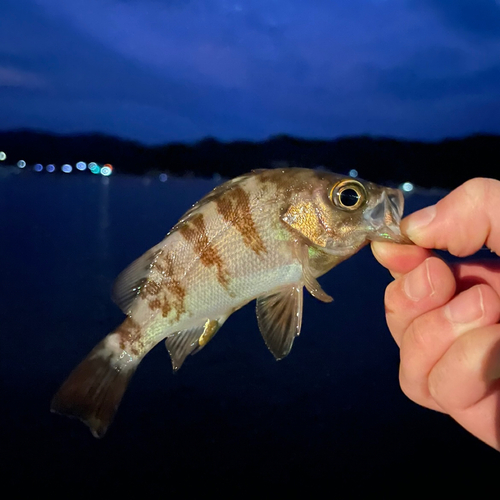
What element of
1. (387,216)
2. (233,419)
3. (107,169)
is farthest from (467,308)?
(107,169)

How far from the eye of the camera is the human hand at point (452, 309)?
202 centimetres

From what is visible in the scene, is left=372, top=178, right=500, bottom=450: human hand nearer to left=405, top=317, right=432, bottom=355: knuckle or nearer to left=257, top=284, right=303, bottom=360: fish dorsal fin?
left=405, top=317, right=432, bottom=355: knuckle

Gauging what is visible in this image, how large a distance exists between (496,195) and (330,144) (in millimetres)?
64206

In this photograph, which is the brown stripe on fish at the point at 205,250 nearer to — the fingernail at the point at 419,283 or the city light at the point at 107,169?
the fingernail at the point at 419,283

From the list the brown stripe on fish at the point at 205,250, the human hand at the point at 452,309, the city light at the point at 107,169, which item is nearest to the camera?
the human hand at the point at 452,309

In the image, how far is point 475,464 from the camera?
4.55 metres

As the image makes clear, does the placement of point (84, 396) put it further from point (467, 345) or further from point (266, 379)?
point (266, 379)

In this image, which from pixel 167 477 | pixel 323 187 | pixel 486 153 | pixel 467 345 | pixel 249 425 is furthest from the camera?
pixel 486 153

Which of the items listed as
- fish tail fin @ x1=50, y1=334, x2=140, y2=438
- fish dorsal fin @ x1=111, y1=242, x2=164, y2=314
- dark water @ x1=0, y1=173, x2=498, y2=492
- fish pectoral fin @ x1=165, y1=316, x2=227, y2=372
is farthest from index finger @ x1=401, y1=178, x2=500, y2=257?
dark water @ x1=0, y1=173, x2=498, y2=492

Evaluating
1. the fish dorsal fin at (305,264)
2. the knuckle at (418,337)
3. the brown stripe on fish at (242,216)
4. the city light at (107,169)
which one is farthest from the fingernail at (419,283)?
the city light at (107,169)

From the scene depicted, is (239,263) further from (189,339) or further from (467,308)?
(467,308)

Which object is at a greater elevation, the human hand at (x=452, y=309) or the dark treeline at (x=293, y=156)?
the dark treeline at (x=293, y=156)

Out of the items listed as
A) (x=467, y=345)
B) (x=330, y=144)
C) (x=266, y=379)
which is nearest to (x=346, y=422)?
(x=266, y=379)

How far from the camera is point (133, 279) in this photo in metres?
2.38
